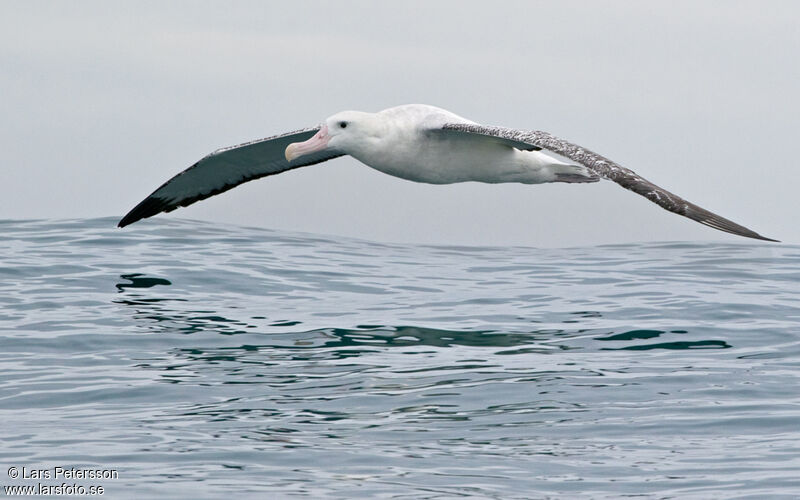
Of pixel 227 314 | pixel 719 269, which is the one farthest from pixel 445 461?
pixel 719 269

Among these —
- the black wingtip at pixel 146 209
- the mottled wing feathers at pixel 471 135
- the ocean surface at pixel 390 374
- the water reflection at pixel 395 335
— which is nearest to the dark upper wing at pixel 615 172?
the mottled wing feathers at pixel 471 135

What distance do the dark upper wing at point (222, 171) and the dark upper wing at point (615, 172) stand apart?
10.2ft

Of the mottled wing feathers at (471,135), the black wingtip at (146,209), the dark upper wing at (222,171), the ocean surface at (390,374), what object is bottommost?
the ocean surface at (390,374)

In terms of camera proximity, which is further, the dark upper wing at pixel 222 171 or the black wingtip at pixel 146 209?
the black wingtip at pixel 146 209

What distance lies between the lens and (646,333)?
1287 centimetres

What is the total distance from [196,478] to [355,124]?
5609 millimetres

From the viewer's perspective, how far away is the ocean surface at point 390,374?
7996 millimetres

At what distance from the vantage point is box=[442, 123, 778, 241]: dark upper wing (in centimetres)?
961

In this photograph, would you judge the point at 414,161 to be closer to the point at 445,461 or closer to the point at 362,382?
the point at 362,382

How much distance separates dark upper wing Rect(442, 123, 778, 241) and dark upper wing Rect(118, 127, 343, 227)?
3110mm

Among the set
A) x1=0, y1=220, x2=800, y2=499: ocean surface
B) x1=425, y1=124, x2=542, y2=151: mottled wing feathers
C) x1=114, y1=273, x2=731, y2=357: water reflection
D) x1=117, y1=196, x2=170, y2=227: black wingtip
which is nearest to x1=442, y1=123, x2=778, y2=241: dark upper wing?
x1=425, y1=124, x2=542, y2=151: mottled wing feathers

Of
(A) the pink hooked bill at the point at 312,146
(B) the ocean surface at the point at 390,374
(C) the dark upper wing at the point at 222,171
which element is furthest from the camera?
(C) the dark upper wing at the point at 222,171

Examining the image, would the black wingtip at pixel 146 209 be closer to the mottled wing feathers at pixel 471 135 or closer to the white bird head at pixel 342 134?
the white bird head at pixel 342 134

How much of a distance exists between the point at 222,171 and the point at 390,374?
5372 mm
